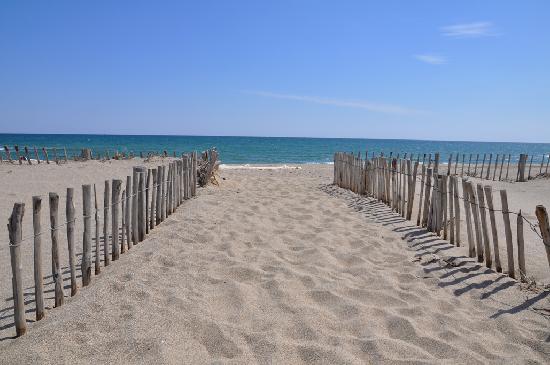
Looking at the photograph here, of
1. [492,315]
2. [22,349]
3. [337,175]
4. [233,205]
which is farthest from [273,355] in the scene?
[337,175]

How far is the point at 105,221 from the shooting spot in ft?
14.5

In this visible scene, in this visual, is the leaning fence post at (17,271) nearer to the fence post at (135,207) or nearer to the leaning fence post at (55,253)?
the leaning fence post at (55,253)

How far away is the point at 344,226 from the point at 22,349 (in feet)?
15.7

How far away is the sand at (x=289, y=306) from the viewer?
9.54ft

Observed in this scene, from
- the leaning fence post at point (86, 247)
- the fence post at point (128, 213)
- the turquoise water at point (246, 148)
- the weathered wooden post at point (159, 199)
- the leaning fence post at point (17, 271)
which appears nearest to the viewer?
the leaning fence post at point (17, 271)

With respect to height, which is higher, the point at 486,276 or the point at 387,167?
the point at 387,167

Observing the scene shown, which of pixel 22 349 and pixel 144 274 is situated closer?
pixel 22 349

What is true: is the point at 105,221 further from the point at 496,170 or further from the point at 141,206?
the point at 496,170

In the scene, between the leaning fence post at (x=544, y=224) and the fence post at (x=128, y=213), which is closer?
the leaning fence post at (x=544, y=224)

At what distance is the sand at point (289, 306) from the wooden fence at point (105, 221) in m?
0.16

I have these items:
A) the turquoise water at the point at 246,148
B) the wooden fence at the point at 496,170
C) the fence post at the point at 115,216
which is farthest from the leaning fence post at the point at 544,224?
the turquoise water at the point at 246,148

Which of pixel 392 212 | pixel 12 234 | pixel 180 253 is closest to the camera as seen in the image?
pixel 12 234

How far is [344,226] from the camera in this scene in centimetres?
672

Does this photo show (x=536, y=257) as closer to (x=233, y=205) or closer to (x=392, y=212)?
(x=392, y=212)
